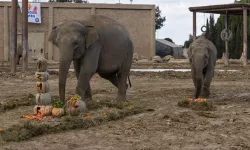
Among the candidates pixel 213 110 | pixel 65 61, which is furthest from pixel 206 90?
pixel 65 61

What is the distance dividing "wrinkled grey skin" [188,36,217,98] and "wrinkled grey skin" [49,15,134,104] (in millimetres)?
1836

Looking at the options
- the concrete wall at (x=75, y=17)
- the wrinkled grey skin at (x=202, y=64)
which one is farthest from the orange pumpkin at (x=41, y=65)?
the concrete wall at (x=75, y=17)

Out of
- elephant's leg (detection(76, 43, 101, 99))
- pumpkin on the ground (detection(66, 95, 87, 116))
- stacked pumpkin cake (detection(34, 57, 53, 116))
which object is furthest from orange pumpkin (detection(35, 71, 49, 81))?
elephant's leg (detection(76, 43, 101, 99))

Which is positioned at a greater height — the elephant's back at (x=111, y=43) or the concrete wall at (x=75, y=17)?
the concrete wall at (x=75, y=17)

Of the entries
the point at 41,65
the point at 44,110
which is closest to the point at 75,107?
the point at 44,110

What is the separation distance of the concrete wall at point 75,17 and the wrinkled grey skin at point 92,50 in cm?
3405

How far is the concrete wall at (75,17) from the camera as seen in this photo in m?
46.2

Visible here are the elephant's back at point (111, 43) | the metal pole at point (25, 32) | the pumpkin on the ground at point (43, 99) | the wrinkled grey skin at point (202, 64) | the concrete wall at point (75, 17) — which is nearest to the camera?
the pumpkin on the ground at point (43, 99)

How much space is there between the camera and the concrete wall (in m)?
46.2

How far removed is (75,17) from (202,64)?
35.3 m

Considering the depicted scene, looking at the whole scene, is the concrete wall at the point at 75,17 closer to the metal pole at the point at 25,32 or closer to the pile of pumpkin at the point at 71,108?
the metal pole at the point at 25,32

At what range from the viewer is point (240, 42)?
159ft

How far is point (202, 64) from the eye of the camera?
41.7ft

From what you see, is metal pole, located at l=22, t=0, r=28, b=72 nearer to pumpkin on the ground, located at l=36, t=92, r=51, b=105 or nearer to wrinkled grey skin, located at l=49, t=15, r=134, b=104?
wrinkled grey skin, located at l=49, t=15, r=134, b=104
